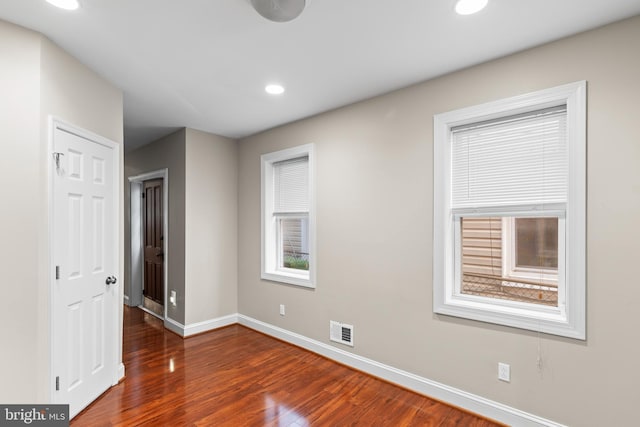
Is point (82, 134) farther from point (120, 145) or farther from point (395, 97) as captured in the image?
point (395, 97)

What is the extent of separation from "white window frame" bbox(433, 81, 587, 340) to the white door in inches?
105

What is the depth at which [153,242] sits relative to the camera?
4.89 metres

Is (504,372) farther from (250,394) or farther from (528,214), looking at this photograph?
(250,394)

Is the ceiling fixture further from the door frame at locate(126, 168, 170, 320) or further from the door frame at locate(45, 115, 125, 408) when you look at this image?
the door frame at locate(126, 168, 170, 320)

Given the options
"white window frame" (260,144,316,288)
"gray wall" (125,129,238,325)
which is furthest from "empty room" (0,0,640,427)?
"gray wall" (125,129,238,325)

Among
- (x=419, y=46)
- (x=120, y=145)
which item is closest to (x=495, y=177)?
(x=419, y=46)

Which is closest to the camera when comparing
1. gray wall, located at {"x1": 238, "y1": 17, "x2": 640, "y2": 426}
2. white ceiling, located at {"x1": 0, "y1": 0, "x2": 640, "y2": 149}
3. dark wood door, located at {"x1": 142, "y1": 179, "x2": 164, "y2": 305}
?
white ceiling, located at {"x1": 0, "y1": 0, "x2": 640, "y2": 149}

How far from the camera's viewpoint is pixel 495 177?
7.81ft

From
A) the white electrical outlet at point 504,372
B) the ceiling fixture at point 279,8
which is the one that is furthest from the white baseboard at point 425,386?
the ceiling fixture at point 279,8

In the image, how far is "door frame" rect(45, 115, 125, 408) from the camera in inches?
81.2

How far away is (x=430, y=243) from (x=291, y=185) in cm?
190

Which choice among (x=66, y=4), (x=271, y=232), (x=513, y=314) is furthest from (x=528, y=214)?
(x=66, y=4)

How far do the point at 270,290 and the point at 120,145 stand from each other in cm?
225

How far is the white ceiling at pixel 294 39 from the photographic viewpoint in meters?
1.77
